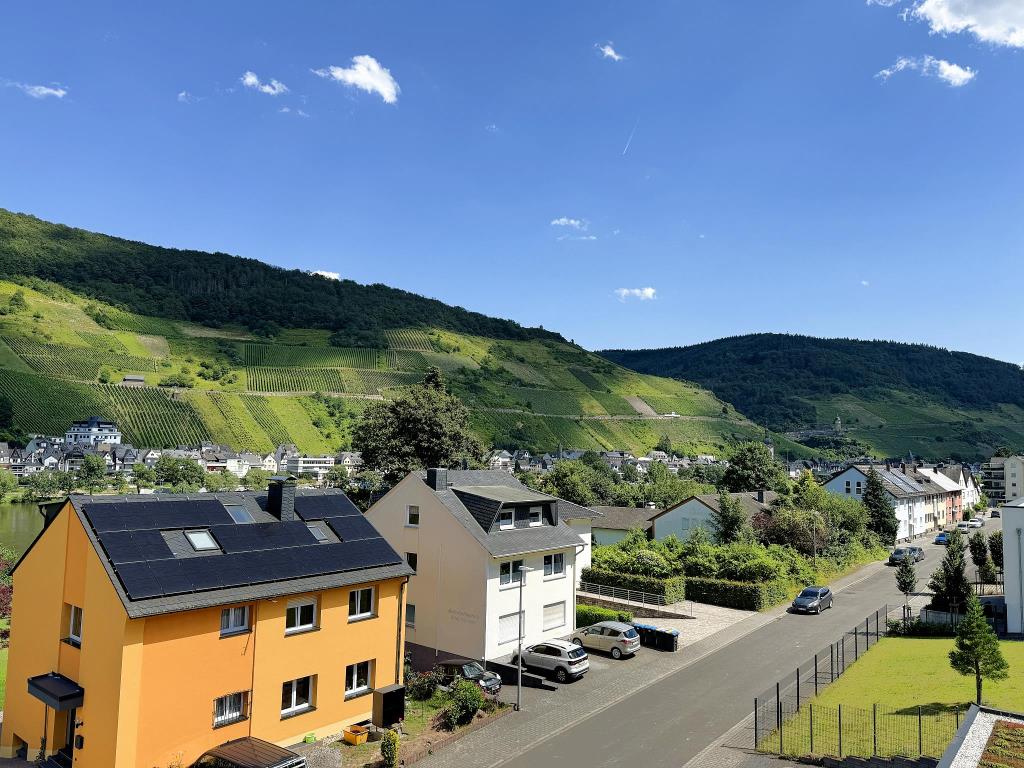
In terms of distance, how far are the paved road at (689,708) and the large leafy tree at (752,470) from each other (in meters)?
43.6

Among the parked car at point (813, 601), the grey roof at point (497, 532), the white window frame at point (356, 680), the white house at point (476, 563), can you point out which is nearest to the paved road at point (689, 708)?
the parked car at point (813, 601)

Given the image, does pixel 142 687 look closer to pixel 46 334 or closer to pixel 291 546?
pixel 291 546

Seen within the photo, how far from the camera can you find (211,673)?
58.1ft

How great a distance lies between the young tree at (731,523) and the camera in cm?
5125

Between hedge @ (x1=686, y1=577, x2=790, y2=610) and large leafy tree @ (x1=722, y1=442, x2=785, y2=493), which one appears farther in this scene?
large leafy tree @ (x1=722, y1=442, x2=785, y2=493)

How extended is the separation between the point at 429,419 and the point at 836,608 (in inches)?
1399

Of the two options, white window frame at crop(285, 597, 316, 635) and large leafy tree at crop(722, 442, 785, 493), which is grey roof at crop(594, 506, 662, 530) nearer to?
large leafy tree at crop(722, 442, 785, 493)

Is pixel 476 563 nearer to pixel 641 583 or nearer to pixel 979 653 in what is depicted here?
pixel 641 583

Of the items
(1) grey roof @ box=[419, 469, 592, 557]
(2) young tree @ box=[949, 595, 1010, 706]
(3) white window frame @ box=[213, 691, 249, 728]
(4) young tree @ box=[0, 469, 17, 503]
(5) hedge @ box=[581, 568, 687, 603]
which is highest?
(1) grey roof @ box=[419, 469, 592, 557]

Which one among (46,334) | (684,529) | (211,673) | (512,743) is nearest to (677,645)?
(512,743)

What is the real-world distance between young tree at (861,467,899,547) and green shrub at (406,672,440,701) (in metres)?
56.9

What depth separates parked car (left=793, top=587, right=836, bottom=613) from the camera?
3900cm

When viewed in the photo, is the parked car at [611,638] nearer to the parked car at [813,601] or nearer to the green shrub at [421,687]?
the green shrub at [421,687]

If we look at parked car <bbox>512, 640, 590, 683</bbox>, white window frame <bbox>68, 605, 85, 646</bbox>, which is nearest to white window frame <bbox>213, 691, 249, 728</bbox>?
white window frame <bbox>68, 605, 85, 646</bbox>
